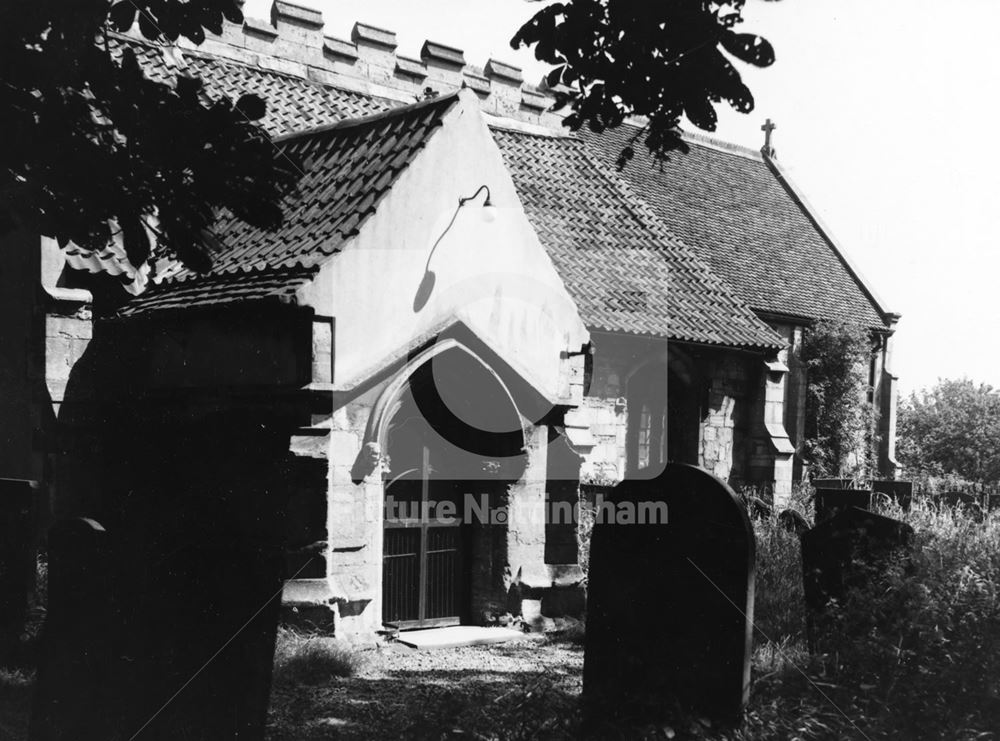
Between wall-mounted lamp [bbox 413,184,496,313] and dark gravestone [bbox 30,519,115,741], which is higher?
wall-mounted lamp [bbox 413,184,496,313]

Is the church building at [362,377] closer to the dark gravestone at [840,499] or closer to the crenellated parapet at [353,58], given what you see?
the crenellated parapet at [353,58]

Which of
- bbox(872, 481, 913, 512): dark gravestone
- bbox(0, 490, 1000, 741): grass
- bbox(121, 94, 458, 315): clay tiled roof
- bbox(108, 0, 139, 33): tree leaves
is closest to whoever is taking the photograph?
bbox(108, 0, 139, 33): tree leaves

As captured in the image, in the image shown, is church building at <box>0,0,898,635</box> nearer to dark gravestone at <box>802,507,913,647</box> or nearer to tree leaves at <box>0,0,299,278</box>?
tree leaves at <box>0,0,299,278</box>

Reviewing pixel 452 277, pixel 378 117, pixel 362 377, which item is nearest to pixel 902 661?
pixel 362 377

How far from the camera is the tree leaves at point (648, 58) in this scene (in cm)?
561

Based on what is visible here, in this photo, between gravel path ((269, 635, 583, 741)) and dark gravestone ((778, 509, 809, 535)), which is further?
dark gravestone ((778, 509, 809, 535))

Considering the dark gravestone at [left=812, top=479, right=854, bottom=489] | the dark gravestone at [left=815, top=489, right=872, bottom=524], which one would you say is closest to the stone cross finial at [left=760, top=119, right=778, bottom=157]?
the dark gravestone at [left=812, top=479, right=854, bottom=489]

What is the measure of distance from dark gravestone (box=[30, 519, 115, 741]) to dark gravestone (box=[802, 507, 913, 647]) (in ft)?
16.9

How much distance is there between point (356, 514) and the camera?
9539 millimetres

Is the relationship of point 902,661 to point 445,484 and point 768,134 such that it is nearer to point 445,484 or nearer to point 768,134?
point 445,484

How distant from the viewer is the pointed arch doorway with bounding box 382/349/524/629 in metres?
10.5

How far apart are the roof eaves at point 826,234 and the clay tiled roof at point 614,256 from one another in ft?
25.8

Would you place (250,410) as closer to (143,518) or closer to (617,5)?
(143,518)

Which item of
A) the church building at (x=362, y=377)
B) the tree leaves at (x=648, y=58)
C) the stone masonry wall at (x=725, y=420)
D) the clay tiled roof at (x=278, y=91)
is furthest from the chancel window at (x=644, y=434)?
the tree leaves at (x=648, y=58)
